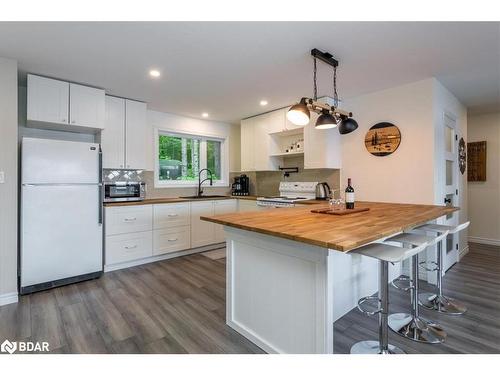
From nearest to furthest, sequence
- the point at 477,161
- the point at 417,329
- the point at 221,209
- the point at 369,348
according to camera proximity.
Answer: the point at 369,348, the point at 417,329, the point at 221,209, the point at 477,161

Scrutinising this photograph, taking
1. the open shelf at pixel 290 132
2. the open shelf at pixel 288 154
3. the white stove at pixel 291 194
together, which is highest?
the open shelf at pixel 290 132

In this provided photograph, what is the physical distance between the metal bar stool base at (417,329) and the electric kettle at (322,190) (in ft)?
6.49

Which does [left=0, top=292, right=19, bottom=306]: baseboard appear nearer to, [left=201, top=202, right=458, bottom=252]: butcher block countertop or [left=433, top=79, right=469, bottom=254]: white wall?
[left=201, top=202, right=458, bottom=252]: butcher block countertop

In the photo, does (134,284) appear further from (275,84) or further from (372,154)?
(372,154)

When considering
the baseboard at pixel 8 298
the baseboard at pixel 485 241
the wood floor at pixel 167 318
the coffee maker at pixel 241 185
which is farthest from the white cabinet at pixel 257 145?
the baseboard at pixel 485 241

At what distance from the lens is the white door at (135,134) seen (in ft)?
12.1

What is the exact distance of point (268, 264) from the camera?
5.65 ft

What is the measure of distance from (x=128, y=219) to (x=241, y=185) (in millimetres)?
2254

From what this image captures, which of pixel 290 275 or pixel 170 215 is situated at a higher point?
pixel 170 215

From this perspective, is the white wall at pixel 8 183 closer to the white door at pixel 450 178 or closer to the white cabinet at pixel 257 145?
the white cabinet at pixel 257 145

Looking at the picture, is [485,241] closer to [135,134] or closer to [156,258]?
[156,258]

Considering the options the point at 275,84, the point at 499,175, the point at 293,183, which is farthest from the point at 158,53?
the point at 499,175

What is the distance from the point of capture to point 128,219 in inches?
136

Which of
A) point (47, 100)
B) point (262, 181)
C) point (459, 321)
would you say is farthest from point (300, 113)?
point (262, 181)
